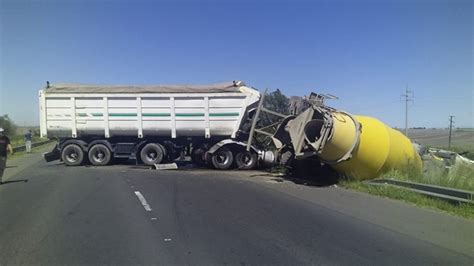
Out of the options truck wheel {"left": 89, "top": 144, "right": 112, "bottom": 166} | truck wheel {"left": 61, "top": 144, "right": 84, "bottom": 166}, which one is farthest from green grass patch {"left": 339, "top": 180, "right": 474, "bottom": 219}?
truck wheel {"left": 61, "top": 144, "right": 84, "bottom": 166}

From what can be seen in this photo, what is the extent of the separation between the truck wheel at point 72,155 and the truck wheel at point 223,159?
5543 mm

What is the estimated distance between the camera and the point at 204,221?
26.0ft

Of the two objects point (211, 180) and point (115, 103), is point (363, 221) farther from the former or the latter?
point (115, 103)

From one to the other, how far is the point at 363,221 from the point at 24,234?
5.46 m

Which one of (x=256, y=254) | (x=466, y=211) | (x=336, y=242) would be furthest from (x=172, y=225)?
(x=466, y=211)

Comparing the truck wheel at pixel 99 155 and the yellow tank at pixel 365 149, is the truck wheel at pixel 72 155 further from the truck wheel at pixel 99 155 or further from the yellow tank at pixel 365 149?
the yellow tank at pixel 365 149

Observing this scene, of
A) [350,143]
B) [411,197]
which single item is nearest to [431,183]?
[411,197]

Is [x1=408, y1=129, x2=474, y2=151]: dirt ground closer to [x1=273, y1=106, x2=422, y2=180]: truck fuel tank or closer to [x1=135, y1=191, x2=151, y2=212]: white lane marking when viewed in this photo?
[x1=273, y1=106, x2=422, y2=180]: truck fuel tank

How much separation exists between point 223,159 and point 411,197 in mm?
9241

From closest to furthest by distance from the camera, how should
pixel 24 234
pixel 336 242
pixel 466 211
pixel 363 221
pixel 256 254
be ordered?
pixel 256 254
pixel 336 242
pixel 24 234
pixel 363 221
pixel 466 211

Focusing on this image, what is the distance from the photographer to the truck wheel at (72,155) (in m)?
19.3

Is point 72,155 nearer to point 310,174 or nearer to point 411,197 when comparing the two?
point 310,174

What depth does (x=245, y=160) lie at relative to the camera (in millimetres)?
18422

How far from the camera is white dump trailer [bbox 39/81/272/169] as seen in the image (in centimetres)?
1836
